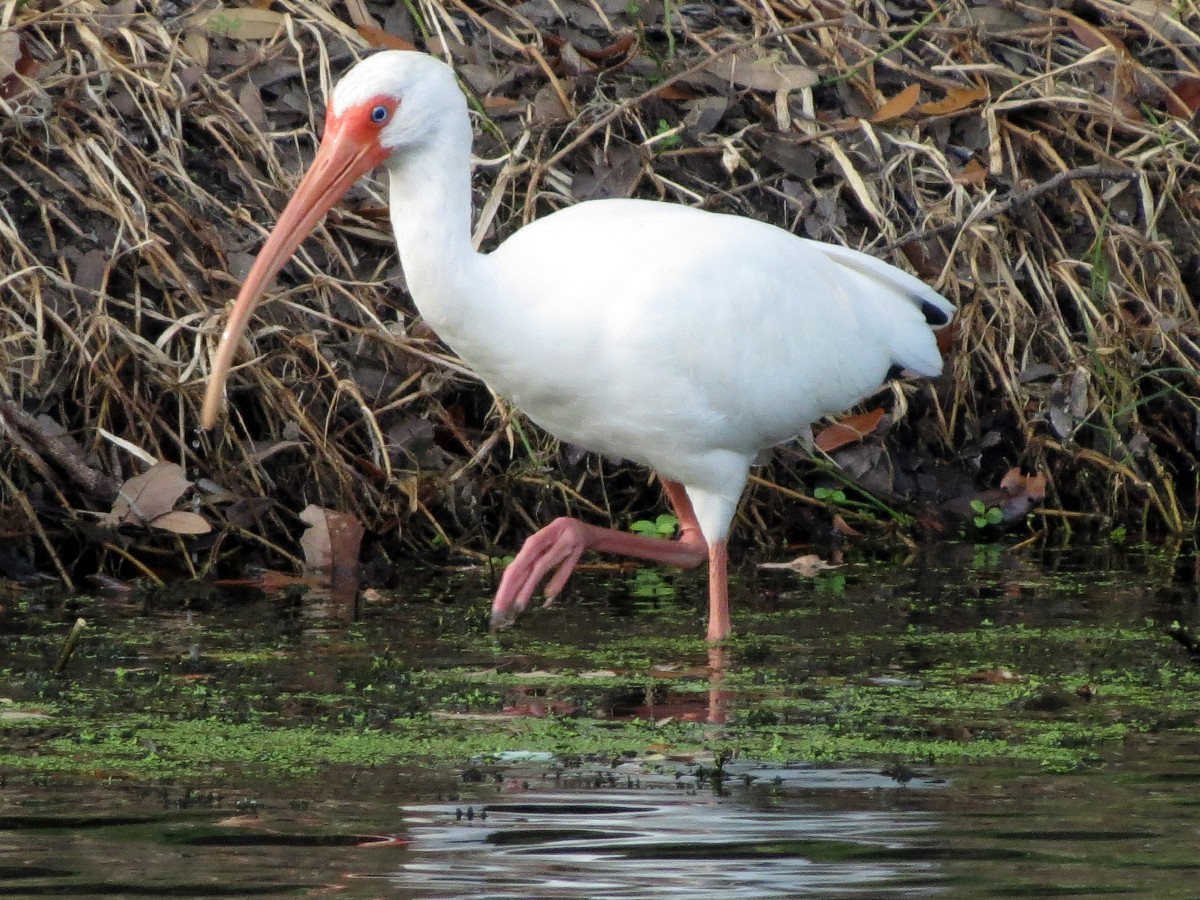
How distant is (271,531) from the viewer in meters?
6.60

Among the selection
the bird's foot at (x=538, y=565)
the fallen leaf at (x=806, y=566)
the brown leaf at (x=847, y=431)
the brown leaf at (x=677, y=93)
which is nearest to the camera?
the bird's foot at (x=538, y=565)

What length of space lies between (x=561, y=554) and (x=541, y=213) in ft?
6.54

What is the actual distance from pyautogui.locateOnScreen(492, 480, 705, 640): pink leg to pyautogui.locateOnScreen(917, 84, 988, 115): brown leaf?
7.87 feet

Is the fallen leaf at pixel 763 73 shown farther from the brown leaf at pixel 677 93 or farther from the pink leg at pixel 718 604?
the pink leg at pixel 718 604

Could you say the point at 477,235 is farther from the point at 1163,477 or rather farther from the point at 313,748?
the point at 313,748

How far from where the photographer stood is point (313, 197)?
17.1ft

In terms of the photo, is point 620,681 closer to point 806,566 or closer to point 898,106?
point 806,566

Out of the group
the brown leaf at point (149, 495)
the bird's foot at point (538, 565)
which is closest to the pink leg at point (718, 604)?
the bird's foot at point (538, 565)

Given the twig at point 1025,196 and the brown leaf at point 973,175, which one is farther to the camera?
the brown leaf at point 973,175

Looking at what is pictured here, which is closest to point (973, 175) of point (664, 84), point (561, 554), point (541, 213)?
point (664, 84)

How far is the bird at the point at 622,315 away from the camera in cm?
518

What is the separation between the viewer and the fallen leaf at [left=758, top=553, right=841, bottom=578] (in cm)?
666

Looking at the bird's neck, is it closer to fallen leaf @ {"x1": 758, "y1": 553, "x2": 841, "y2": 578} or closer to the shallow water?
the shallow water

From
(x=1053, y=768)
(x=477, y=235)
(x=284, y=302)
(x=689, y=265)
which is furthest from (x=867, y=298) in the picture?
(x=1053, y=768)
